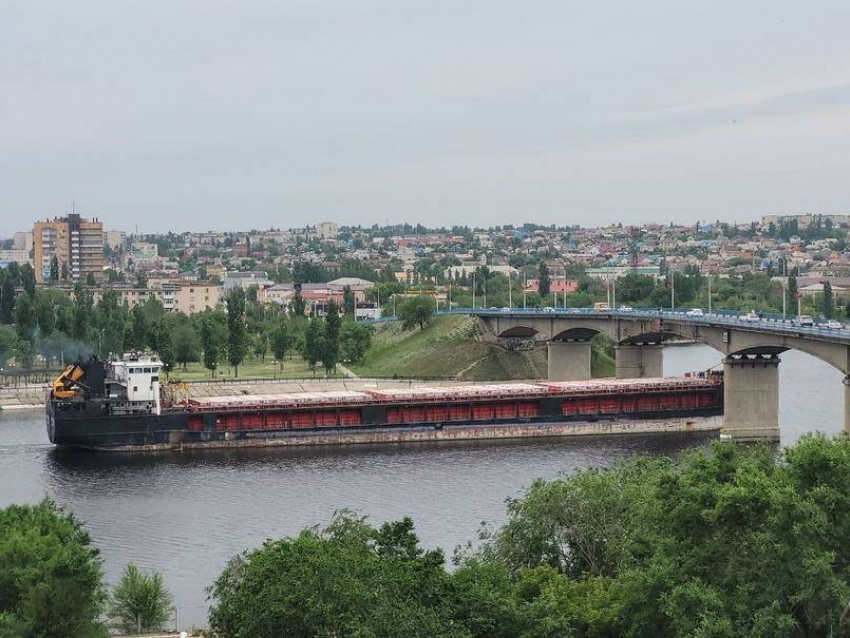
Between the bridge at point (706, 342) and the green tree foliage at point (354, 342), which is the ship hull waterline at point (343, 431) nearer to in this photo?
the bridge at point (706, 342)

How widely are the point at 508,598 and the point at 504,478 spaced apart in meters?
34.5

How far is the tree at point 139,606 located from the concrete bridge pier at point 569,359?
71.0 metres

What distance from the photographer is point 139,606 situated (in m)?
41.2

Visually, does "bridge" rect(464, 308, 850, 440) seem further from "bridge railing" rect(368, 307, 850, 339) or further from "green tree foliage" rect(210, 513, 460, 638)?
"green tree foliage" rect(210, 513, 460, 638)

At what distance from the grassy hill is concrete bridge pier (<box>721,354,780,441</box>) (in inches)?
1186

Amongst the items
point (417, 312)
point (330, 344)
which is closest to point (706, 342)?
point (330, 344)

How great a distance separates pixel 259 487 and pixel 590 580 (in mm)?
32325

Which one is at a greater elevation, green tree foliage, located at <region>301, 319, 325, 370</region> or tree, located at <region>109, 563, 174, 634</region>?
green tree foliage, located at <region>301, 319, 325, 370</region>

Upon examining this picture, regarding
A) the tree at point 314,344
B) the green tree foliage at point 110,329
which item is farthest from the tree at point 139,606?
the tree at point 314,344

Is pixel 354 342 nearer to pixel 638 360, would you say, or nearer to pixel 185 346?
pixel 185 346

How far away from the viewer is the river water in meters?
53.2

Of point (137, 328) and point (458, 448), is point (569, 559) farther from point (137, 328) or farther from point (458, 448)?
point (137, 328)

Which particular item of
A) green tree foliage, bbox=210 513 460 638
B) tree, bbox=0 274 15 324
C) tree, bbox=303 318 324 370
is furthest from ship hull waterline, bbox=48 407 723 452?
tree, bbox=0 274 15 324

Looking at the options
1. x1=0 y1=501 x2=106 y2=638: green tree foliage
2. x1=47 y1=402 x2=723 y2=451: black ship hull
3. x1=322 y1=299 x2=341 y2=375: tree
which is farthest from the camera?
x1=322 y1=299 x2=341 y2=375: tree
